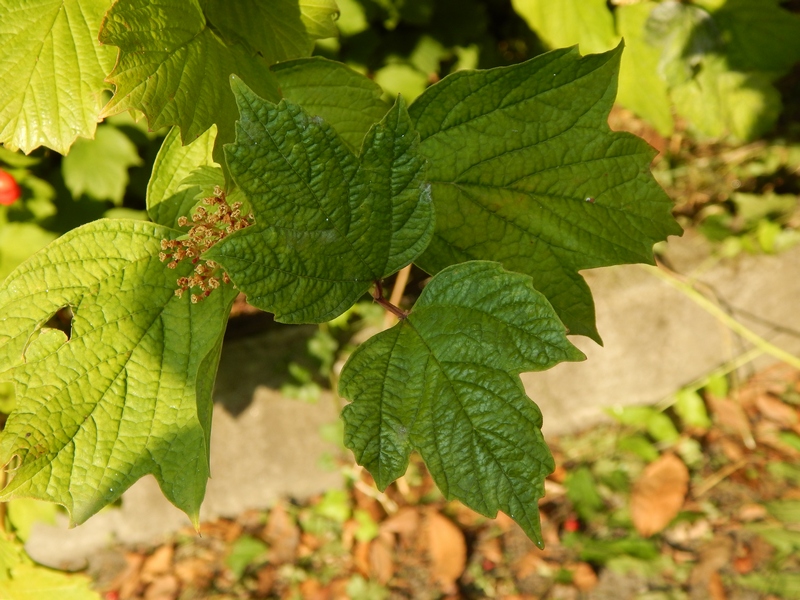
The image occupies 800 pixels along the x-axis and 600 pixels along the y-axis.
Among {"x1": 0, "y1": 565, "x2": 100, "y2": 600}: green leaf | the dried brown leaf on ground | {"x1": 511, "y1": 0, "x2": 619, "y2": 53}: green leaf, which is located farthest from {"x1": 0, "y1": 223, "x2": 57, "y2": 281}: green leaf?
the dried brown leaf on ground

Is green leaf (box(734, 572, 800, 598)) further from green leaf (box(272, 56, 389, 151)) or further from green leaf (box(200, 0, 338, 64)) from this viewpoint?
green leaf (box(200, 0, 338, 64))

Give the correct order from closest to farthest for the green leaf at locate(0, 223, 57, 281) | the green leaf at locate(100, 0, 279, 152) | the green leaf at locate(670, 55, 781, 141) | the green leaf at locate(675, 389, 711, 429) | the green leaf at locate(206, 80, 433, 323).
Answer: the green leaf at locate(206, 80, 433, 323) < the green leaf at locate(100, 0, 279, 152) < the green leaf at locate(0, 223, 57, 281) < the green leaf at locate(670, 55, 781, 141) < the green leaf at locate(675, 389, 711, 429)

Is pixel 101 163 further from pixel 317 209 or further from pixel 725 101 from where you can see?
pixel 725 101

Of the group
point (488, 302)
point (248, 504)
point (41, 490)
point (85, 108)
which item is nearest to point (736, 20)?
point (488, 302)

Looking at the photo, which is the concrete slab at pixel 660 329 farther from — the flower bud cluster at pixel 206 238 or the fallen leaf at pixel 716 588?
the flower bud cluster at pixel 206 238

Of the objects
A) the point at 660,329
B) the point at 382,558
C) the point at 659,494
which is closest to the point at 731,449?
the point at 659,494

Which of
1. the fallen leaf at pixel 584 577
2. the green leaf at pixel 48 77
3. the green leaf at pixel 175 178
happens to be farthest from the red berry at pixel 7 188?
the fallen leaf at pixel 584 577
